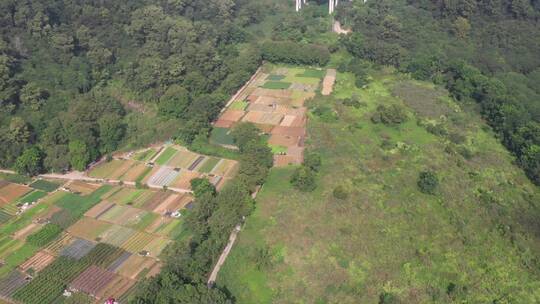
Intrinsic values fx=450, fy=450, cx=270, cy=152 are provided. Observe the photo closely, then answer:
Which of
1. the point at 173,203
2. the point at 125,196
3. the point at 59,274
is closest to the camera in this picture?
the point at 59,274

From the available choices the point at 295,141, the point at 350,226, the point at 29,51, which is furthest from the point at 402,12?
the point at 29,51

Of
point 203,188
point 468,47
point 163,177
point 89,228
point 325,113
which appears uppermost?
point 468,47

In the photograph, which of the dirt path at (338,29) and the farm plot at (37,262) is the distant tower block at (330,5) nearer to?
the dirt path at (338,29)

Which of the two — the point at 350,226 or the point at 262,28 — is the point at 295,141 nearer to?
the point at 350,226

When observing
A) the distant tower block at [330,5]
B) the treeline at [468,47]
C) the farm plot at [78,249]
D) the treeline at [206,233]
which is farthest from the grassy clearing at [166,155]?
the distant tower block at [330,5]

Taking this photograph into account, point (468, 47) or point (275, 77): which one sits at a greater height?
point (468, 47)

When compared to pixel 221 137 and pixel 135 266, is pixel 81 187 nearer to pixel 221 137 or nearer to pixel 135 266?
pixel 135 266

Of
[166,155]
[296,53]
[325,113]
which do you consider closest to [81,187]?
[166,155]
